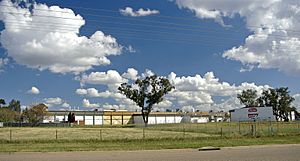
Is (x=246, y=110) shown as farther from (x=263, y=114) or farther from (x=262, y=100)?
(x=262, y=100)

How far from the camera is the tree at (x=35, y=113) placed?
412ft

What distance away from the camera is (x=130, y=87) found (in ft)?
344

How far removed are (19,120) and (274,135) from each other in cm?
11250

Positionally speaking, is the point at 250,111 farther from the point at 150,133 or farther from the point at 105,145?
the point at 105,145

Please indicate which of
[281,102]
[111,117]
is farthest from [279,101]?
[111,117]

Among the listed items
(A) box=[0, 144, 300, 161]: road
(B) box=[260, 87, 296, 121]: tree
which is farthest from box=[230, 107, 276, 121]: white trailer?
(A) box=[0, 144, 300, 161]: road

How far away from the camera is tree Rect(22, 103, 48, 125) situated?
126m

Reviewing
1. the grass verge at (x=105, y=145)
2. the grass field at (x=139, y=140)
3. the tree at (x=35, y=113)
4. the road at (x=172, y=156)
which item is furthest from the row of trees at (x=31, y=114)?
the road at (x=172, y=156)

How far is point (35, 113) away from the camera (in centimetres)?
12569

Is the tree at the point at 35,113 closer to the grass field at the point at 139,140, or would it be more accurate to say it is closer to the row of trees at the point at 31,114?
the row of trees at the point at 31,114

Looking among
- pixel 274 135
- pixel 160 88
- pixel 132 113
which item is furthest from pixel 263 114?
pixel 274 135

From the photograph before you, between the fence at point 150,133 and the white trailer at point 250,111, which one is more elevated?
the white trailer at point 250,111

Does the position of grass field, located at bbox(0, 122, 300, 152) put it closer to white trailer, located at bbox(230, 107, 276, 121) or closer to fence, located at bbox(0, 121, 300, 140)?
fence, located at bbox(0, 121, 300, 140)

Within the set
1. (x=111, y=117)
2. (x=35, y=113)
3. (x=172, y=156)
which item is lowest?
(x=172, y=156)
